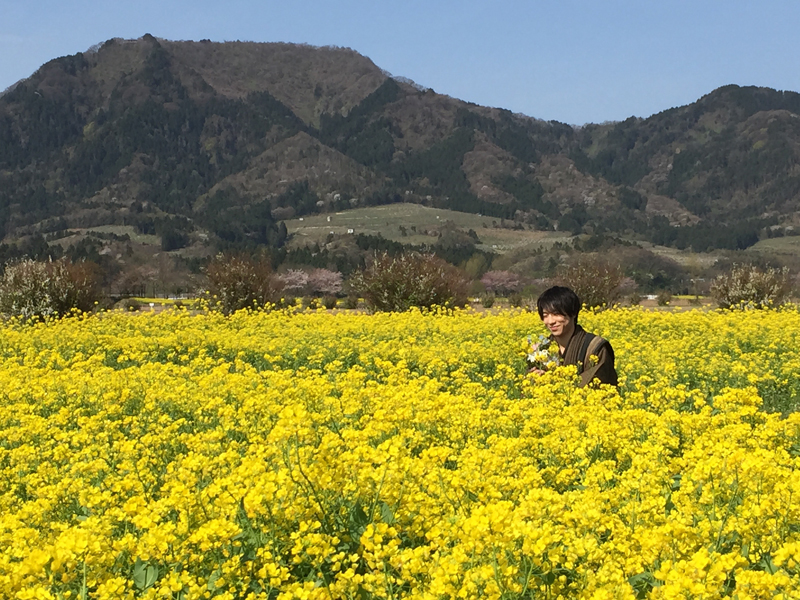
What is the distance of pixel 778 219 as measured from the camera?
650 feet

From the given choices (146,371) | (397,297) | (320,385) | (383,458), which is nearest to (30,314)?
(397,297)

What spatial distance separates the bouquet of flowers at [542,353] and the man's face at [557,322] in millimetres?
452

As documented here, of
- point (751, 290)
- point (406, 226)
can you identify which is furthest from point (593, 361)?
point (406, 226)

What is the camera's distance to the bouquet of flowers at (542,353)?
24.0 ft

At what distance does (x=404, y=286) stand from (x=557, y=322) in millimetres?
16078

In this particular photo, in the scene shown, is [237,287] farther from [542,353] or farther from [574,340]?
[574,340]

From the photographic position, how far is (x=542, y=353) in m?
7.31

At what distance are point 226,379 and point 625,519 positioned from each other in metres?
4.69

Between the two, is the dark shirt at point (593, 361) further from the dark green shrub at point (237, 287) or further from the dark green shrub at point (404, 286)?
the dark green shrub at point (237, 287)

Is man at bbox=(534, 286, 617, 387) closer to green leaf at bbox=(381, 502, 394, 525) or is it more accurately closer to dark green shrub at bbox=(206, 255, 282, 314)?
green leaf at bbox=(381, 502, 394, 525)

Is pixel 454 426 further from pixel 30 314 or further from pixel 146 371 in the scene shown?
pixel 30 314

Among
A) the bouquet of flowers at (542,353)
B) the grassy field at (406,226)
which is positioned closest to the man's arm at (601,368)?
the bouquet of flowers at (542,353)

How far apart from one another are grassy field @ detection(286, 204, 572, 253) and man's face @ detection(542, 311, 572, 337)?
370 ft

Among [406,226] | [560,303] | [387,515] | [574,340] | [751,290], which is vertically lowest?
[751,290]
